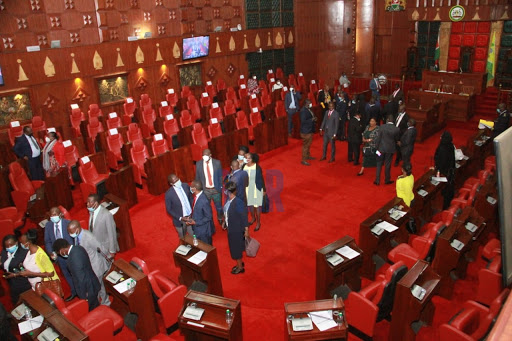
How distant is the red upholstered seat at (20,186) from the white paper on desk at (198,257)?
4.08 metres

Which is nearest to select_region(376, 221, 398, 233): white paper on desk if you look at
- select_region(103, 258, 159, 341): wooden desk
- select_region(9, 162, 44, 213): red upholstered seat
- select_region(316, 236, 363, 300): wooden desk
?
select_region(316, 236, 363, 300): wooden desk

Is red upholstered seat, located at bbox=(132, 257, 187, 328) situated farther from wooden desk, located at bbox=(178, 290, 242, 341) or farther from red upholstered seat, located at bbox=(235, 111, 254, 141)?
red upholstered seat, located at bbox=(235, 111, 254, 141)

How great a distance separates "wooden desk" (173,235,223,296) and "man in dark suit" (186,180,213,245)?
29 cm

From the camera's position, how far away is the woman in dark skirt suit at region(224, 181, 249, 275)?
5430mm

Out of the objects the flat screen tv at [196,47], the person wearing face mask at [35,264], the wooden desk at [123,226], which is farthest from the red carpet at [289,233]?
the flat screen tv at [196,47]

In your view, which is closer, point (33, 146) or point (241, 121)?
point (33, 146)

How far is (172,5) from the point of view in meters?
14.4

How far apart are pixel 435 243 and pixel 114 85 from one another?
11029mm

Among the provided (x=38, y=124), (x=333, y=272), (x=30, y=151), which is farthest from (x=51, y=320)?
(x=38, y=124)

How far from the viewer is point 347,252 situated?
5.16m

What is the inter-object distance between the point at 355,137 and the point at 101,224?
19.4ft

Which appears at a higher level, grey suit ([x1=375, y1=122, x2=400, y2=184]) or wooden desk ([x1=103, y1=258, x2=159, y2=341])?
grey suit ([x1=375, y1=122, x2=400, y2=184])

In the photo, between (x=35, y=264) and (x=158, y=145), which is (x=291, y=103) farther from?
(x=35, y=264)

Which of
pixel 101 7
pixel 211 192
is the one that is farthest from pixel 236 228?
pixel 101 7
